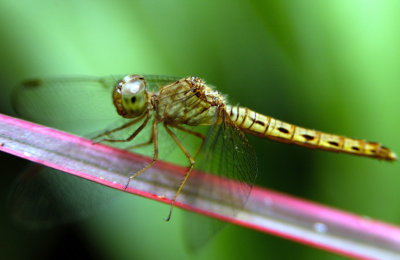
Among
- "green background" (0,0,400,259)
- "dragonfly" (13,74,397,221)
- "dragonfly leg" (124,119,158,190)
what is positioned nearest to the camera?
"dragonfly leg" (124,119,158,190)

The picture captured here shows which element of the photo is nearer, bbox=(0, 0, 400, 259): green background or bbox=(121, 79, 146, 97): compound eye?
bbox=(121, 79, 146, 97): compound eye

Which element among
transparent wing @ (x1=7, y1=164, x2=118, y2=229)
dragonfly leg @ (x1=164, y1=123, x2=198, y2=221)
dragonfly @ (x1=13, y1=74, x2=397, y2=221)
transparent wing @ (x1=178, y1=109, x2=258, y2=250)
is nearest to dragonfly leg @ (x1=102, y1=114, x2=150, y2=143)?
dragonfly @ (x1=13, y1=74, x2=397, y2=221)

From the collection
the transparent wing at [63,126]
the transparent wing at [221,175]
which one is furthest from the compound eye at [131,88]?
the transparent wing at [221,175]

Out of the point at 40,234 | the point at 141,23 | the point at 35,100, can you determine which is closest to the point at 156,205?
the point at 40,234

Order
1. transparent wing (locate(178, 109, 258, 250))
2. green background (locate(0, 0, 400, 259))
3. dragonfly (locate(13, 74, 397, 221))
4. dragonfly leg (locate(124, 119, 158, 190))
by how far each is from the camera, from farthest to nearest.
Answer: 1. green background (locate(0, 0, 400, 259))
2. dragonfly (locate(13, 74, 397, 221))
3. transparent wing (locate(178, 109, 258, 250))
4. dragonfly leg (locate(124, 119, 158, 190))

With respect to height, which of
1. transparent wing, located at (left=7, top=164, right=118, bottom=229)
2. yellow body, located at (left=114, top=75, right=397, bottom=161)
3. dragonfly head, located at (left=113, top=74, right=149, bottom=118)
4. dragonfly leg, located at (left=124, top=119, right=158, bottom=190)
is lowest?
transparent wing, located at (left=7, top=164, right=118, bottom=229)

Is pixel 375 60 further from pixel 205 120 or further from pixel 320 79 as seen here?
pixel 205 120

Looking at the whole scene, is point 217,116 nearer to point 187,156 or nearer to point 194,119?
point 194,119

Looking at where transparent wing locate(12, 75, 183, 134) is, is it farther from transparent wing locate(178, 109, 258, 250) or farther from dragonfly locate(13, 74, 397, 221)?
transparent wing locate(178, 109, 258, 250)
